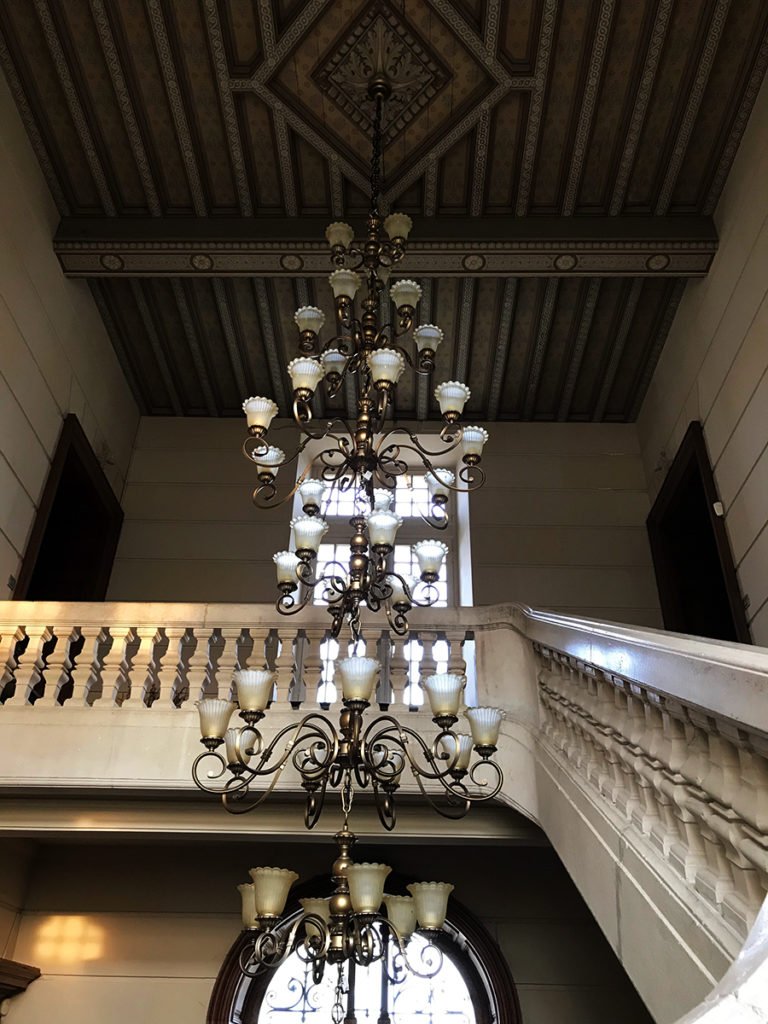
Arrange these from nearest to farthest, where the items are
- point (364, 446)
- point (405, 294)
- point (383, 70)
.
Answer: point (364, 446) → point (405, 294) → point (383, 70)

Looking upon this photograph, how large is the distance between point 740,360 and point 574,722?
10.5 feet

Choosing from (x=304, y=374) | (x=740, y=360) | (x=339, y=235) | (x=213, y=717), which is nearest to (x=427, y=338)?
(x=304, y=374)

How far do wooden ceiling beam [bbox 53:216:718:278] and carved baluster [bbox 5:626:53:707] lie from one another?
2982 mm

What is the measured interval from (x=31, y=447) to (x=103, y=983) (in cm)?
352

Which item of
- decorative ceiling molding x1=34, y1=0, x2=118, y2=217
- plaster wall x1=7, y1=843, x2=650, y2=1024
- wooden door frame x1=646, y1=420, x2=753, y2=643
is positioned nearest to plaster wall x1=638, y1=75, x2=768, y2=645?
wooden door frame x1=646, y1=420, x2=753, y2=643

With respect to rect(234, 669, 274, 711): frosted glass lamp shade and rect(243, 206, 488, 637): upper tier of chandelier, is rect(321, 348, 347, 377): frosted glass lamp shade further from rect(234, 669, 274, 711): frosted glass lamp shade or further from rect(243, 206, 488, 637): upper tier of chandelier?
rect(234, 669, 274, 711): frosted glass lamp shade

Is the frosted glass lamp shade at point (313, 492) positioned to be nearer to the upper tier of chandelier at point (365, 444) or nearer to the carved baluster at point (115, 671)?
the upper tier of chandelier at point (365, 444)

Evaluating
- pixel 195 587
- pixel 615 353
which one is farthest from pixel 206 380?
pixel 615 353

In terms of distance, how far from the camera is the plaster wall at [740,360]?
16.1 ft

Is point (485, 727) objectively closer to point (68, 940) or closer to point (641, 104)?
point (68, 940)

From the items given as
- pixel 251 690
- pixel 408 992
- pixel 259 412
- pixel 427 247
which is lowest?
pixel 408 992

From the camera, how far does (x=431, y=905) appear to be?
2.73 metres

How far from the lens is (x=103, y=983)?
4.91 m

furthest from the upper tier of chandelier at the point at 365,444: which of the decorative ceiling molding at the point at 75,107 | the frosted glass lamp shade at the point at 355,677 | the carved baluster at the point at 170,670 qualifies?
the decorative ceiling molding at the point at 75,107
